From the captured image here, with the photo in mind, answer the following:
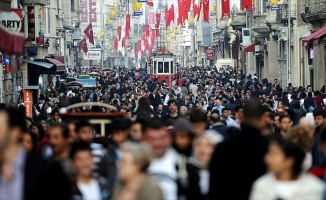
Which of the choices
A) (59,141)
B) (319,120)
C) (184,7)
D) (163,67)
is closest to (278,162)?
(59,141)

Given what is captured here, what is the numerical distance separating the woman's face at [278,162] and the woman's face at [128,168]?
1.30 meters

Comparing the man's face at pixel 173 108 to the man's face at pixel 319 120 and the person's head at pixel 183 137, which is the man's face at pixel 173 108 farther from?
the person's head at pixel 183 137

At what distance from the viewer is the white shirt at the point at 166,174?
943cm

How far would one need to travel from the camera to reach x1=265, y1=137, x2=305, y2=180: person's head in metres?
9.30

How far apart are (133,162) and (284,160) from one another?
142 centimetres

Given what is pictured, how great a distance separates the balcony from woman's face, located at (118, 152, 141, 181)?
37030 millimetres

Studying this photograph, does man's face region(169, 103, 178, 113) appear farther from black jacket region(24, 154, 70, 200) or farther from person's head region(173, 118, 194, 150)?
black jacket region(24, 154, 70, 200)

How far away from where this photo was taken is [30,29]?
44375 millimetres

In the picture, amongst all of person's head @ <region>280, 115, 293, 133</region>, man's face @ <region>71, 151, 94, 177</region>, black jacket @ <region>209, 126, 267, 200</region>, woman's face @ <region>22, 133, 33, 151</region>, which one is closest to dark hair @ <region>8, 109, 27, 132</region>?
man's face @ <region>71, 151, 94, 177</region>

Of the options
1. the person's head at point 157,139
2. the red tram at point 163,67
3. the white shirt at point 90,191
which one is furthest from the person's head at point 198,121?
the red tram at point 163,67

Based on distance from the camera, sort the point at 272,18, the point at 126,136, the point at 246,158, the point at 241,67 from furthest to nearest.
→ the point at 241,67 < the point at 272,18 < the point at 126,136 < the point at 246,158

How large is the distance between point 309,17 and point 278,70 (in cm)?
1943

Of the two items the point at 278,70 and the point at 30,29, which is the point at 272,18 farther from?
the point at 30,29

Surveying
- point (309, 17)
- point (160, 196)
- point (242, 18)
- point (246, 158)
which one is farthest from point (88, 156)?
point (242, 18)
